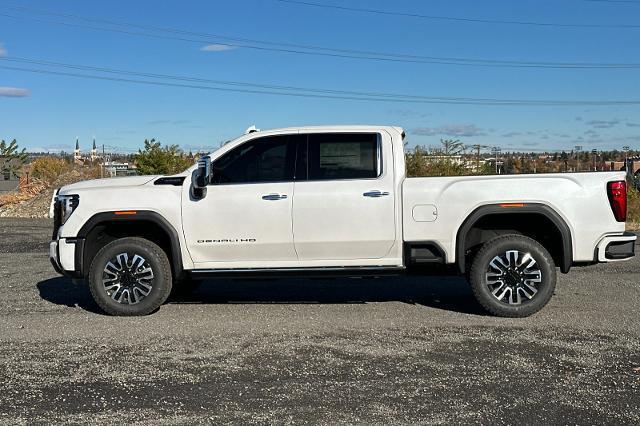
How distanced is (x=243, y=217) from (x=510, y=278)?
2.93 metres

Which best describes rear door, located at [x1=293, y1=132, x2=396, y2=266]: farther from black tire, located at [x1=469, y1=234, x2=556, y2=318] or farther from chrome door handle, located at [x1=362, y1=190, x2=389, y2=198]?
black tire, located at [x1=469, y1=234, x2=556, y2=318]

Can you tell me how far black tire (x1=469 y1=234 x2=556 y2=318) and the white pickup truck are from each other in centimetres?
1

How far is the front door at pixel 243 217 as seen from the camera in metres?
7.24

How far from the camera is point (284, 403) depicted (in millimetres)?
4691

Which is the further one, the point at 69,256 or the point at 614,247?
the point at 69,256

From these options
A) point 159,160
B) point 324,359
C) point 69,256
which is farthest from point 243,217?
point 159,160

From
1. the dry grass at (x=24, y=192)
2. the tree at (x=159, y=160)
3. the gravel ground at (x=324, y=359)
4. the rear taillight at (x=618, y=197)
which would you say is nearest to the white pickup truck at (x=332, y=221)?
the rear taillight at (x=618, y=197)

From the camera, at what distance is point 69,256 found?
738 centimetres

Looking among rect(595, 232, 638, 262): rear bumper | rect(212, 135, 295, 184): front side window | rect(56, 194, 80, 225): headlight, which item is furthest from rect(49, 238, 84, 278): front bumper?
rect(595, 232, 638, 262): rear bumper

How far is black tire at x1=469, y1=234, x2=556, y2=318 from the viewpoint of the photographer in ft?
23.4

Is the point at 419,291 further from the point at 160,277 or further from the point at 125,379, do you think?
the point at 125,379

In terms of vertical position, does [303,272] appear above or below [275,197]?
below

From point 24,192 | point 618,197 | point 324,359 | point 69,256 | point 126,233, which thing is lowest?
point 324,359

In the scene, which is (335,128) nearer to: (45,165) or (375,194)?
(375,194)
